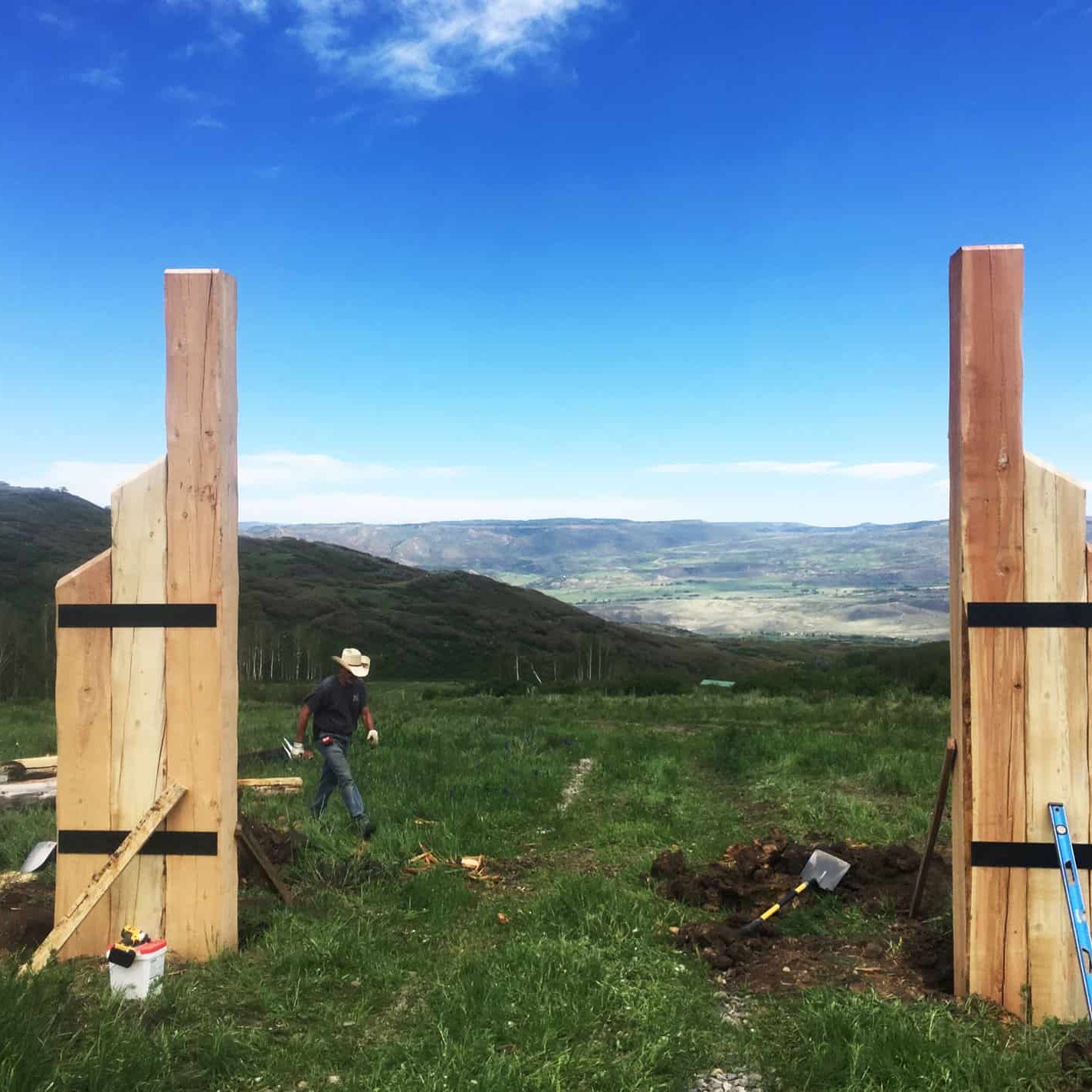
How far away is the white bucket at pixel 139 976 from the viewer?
4.78m

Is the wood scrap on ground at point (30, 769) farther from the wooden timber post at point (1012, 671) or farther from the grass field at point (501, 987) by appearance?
the wooden timber post at point (1012, 671)

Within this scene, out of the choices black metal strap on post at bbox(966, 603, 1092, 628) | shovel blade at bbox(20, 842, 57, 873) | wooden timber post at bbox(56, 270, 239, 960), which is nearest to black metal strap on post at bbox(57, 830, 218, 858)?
wooden timber post at bbox(56, 270, 239, 960)

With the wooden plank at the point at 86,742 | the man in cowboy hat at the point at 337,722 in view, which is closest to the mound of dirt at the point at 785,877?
the man in cowboy hat at the point at 337,722

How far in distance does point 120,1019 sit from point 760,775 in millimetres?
9591

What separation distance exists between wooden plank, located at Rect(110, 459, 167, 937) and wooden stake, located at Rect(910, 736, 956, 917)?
4.71 m

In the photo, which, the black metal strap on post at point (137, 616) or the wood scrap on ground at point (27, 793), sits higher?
the black metal strap on post at point (137, 616)

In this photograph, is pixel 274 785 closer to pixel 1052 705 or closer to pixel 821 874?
pixel 821 874

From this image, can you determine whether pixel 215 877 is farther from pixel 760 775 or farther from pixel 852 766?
pixel 852 766

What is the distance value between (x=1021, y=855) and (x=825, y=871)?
224 cm

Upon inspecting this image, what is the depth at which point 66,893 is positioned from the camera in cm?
547

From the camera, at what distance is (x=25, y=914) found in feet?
20.1

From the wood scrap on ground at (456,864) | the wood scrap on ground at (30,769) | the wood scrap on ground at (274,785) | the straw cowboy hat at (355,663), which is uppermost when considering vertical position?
the straw cowboy hat at (355,663)

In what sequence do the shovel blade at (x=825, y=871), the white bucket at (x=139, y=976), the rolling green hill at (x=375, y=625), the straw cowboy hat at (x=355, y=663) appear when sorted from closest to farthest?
1. the white bucket at (x=139, y=976)
2. the shovel blade at (x=825, y=871)
3. the straw cowboy hat at (x=355, y=663)
4. the rolling green hill at (x=375, y=625)

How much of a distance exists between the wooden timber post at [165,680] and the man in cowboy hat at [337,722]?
3349mm
